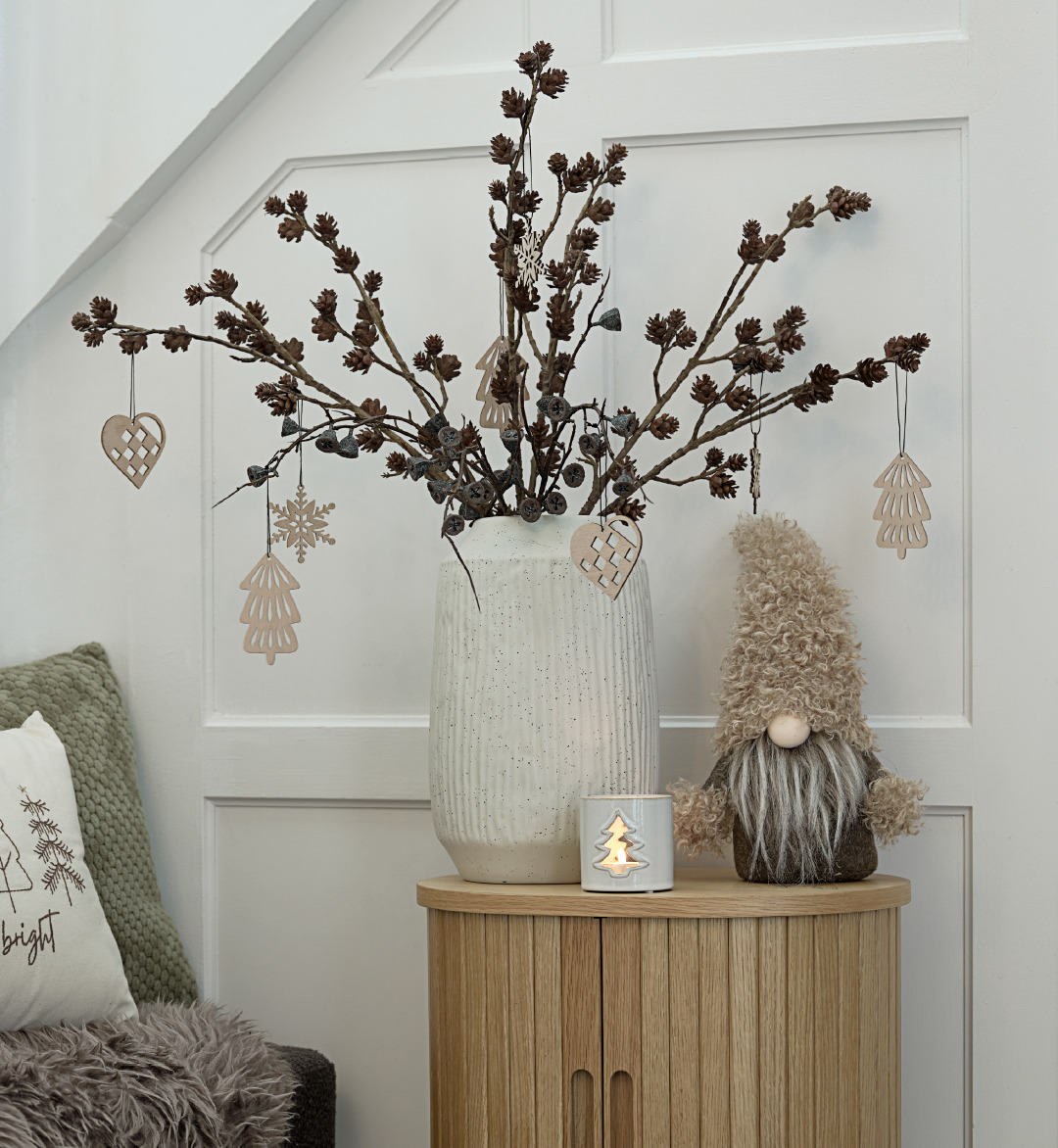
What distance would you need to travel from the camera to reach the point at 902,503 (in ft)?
4.73

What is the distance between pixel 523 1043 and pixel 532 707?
33 centimetres

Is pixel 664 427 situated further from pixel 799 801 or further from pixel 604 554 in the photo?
pixel 799 801

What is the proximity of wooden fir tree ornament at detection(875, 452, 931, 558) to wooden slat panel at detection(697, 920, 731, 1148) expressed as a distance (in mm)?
539

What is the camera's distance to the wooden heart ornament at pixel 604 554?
117 centimetres

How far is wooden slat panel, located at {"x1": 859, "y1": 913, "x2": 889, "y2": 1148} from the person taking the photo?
120 centimetres

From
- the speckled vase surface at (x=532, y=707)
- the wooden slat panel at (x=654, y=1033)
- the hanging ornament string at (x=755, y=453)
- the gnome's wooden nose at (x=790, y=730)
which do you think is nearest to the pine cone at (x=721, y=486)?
the hanging ornament string at (x=755, y=453)

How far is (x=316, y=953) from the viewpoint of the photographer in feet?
5.36

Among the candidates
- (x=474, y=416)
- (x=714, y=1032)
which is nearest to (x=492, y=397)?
(x=474, y=416)

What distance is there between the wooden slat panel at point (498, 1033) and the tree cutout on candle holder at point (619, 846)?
12cm

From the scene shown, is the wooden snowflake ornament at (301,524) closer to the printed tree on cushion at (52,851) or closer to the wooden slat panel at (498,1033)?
the printed tree on cushion at (52,851)

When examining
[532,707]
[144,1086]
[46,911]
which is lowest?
[144,1086]

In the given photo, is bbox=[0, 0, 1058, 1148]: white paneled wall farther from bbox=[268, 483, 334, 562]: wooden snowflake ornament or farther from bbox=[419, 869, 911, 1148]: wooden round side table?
bbox=[419, 869, 911, 1148]: wooden round side table

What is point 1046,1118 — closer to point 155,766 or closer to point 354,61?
point 155,766

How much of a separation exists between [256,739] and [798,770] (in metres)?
0.75
